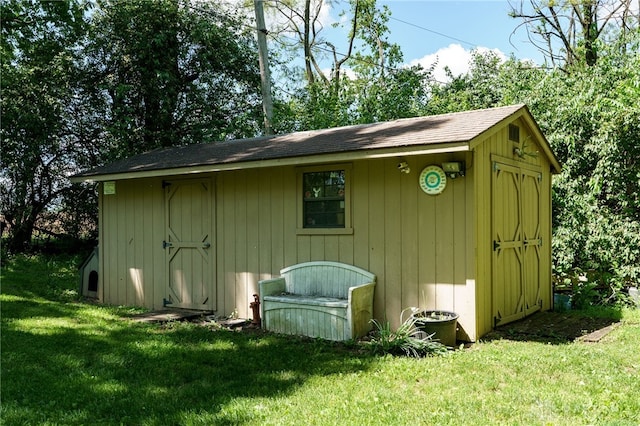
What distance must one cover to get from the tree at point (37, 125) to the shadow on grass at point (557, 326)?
9.53m

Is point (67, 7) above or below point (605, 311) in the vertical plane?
A: above

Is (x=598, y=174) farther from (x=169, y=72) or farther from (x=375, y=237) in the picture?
(x=169, y=72)

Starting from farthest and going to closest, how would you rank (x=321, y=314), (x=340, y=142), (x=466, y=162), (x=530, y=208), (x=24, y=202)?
1. (x=24, y=202)
2. (x=530, y=208)
3. (x=340, y=142)
4. (x=321, y=314)
5. (x=466, y=162)

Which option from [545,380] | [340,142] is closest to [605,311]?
[545,380]

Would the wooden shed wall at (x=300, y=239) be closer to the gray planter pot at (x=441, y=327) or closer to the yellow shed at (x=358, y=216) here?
the yellow shed at (x=358, y=216)

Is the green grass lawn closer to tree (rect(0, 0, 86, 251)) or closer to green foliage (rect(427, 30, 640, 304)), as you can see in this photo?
green foliage (rect(427, 30, 640, 304))

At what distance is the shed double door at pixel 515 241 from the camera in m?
5.78

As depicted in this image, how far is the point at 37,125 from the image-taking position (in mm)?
10891

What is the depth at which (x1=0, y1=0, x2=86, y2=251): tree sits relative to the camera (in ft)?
35.1

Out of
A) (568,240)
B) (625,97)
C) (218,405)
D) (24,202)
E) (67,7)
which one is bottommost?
(218,405)

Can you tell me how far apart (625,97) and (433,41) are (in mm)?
12591

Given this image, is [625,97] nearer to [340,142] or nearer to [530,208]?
[530,208]

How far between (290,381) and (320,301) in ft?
5.40

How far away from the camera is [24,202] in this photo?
11289mm
